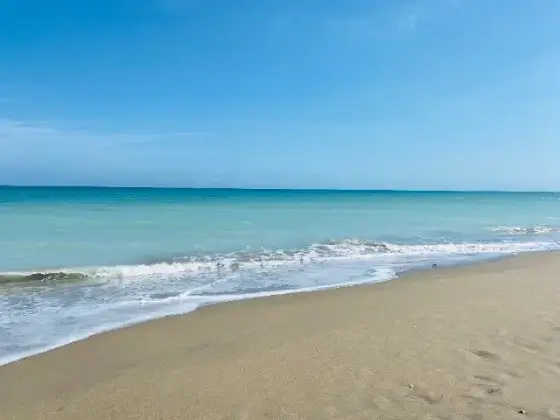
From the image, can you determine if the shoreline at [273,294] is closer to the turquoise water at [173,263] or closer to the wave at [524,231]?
the turquoise water at [173,263]

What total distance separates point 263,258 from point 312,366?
755 centimetres

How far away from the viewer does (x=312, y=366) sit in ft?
14.6

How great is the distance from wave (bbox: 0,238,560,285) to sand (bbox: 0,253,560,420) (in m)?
3.76

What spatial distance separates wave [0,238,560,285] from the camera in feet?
31.5

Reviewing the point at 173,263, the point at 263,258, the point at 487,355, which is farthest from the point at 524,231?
the point at 487,355

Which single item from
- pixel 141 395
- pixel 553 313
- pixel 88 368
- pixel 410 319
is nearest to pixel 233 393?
pixel 141 395

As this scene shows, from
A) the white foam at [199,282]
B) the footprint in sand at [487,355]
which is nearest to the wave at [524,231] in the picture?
the white foam at [199,282]

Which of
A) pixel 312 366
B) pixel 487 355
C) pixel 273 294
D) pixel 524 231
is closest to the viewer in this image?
pixel 312 366

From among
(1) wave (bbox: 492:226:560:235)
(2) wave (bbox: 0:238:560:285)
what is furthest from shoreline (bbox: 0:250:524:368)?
(1) wave (bbox: 492:226:560:235)

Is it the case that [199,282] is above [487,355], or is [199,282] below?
below

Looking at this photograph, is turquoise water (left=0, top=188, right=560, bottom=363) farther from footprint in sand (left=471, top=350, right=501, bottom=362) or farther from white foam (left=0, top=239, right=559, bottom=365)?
footprint in sand (left=471, top=350, right=501, bottom=362)

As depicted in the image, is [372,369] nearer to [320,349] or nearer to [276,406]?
[320,349]

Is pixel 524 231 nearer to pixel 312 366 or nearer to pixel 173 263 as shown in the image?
pixel 173 263

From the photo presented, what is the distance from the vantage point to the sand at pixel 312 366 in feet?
11.9
